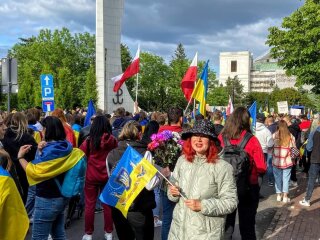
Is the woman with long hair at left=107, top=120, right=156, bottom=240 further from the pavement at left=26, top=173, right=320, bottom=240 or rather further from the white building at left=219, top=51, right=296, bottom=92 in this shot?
the white building at left=219, top=51, right=296, bottom=92

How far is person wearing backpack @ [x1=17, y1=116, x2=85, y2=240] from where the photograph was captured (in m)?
A: 4.24

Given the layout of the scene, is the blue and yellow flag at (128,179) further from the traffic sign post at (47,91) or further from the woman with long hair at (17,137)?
the traffic sign post at (47,91)

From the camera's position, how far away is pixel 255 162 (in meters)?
5.03

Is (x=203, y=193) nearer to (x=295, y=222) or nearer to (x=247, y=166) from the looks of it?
(x=247, y=166)

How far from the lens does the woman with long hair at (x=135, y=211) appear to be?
172 inches

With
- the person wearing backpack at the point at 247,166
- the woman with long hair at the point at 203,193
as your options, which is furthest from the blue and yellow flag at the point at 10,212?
the person wearing backpack at the point at 247,166

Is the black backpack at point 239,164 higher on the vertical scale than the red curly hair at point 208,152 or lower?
lower

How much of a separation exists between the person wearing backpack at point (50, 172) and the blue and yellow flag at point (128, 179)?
51cm

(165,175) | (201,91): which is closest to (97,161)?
(165,175)

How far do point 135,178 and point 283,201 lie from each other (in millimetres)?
5758

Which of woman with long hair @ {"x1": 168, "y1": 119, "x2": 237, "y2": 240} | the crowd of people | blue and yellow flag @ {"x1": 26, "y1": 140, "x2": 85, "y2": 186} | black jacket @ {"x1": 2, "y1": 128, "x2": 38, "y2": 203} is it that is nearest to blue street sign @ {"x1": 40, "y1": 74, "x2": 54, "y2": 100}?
the crowd of people

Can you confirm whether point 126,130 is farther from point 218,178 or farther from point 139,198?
point 218,178

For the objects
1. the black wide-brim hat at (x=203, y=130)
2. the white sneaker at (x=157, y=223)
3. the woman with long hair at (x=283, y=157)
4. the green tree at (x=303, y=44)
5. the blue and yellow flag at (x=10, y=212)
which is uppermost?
the green tree at (x=303, y=44)

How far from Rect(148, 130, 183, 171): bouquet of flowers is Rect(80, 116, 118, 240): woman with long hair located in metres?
1.00
